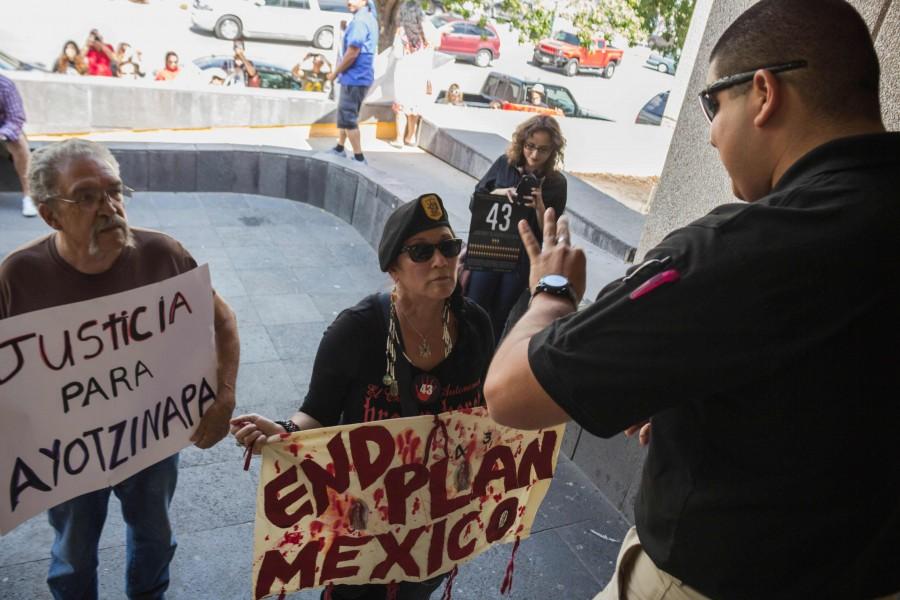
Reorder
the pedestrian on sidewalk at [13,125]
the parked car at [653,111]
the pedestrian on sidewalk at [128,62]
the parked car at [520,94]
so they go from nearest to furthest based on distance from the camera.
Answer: the pedestrian on sidewalk at [13,125] → the pedestrian on sidewalk at [128,62] → the parked car at [520,94] → the parked car at [653,111]

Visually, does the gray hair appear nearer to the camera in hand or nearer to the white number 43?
the white number 43

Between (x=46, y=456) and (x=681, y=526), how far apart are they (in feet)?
6.14

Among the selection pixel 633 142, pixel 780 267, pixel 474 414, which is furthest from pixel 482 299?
pixel 633 142

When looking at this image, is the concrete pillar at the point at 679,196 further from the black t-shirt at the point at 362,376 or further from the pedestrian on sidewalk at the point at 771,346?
the pedestrian on sidewalk at the point at 771,346

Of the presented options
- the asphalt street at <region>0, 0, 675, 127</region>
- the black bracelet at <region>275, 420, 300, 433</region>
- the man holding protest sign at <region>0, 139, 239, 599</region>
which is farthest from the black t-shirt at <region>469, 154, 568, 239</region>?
the asphalt street at <region>0, 0, 675, 127</region>

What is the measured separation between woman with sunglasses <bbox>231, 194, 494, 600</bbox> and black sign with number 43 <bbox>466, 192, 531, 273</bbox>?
5.05 feet

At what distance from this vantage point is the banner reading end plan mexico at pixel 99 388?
2.05 meters

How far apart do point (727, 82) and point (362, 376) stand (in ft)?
4.71

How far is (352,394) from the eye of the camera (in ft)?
7.72

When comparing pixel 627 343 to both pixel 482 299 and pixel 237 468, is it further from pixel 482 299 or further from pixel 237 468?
pixel 482 299

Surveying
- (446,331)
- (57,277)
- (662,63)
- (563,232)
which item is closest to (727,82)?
(563,232)

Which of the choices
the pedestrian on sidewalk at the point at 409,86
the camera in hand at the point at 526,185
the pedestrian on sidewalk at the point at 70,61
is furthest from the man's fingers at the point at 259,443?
the pedestrian on sidewalk at the point at 70,61

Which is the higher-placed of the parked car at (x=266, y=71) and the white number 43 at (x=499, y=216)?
the white number 43 at (x=499, y=216)

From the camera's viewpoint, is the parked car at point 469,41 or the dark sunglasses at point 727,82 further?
the parked car at point 469,41
